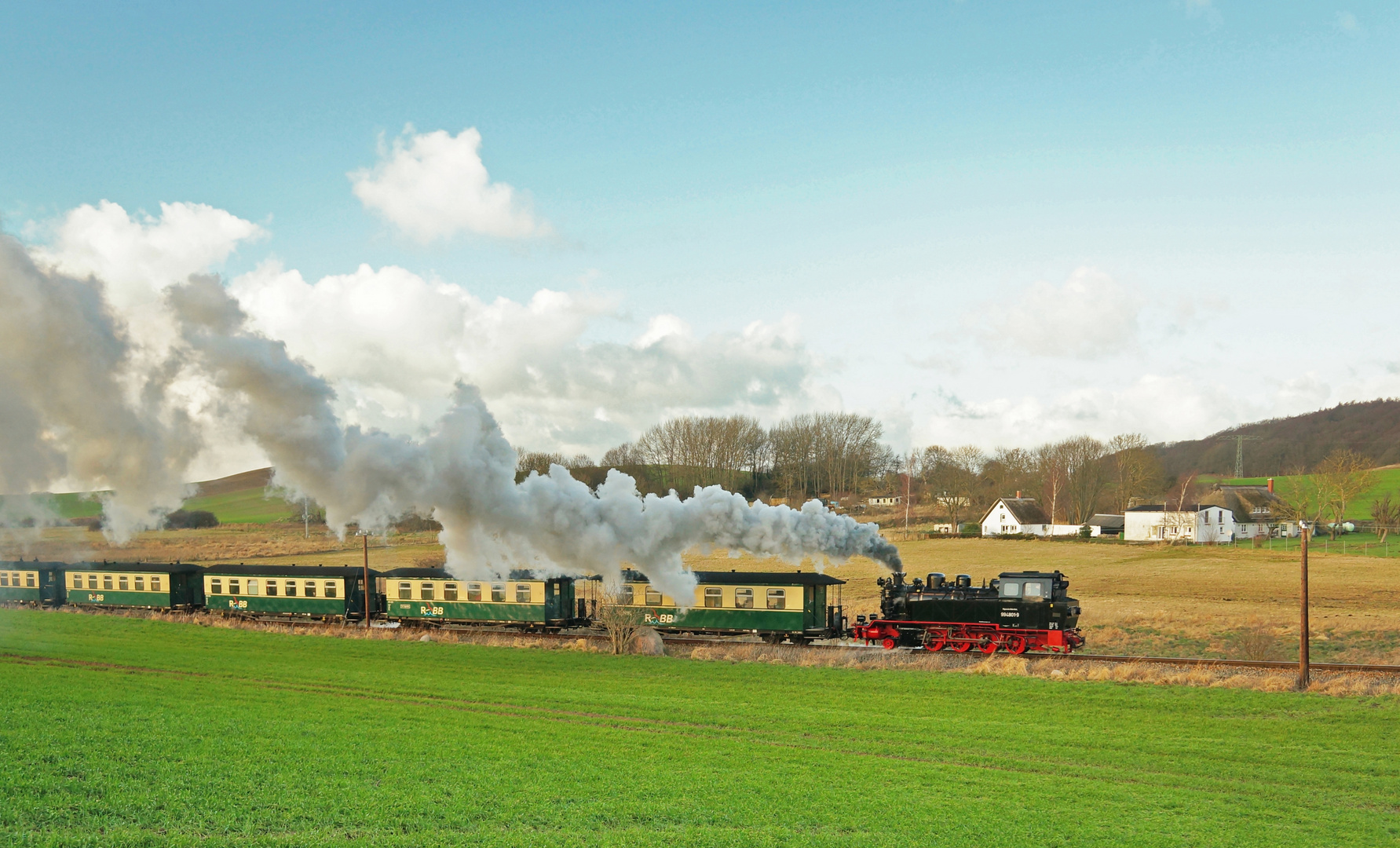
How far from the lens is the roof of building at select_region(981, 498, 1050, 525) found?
102 metres

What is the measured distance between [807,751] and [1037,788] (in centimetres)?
455

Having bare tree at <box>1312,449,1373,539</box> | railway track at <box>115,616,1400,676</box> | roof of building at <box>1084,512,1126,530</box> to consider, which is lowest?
roof of building at <box>1084,512,1126,530</box>

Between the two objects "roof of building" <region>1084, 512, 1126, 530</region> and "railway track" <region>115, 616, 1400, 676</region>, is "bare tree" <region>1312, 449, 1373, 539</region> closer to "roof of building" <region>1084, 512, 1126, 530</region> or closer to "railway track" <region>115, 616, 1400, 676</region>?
"roof of building" <region>1084, 512, 1126, 530</region>

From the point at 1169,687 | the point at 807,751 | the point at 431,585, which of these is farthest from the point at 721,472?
the point at 807,751

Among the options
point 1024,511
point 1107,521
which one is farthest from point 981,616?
point 1107,521

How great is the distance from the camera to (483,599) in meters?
41.2

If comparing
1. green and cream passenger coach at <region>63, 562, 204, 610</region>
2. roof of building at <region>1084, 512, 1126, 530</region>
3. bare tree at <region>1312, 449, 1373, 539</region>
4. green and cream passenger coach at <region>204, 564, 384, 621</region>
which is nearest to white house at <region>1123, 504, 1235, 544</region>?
roof of building at <region>1084, 512, 1126, 530</region>

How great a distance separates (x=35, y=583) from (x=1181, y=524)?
9380 centimetres

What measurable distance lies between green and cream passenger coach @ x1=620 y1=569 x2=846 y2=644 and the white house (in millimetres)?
62205

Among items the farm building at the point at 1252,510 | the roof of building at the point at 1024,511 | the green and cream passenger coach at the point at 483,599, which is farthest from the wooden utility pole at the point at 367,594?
the farm building at the point at 1252,510

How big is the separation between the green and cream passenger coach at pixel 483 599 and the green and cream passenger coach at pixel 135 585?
15.9 meters

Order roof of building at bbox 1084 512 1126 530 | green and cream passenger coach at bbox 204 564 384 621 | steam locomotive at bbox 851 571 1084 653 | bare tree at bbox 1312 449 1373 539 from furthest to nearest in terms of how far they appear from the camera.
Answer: roof of building at bbox 1084 512 1126 530 < bare tree at bbox 1312 449 1373 539 < green and cream passenger coach at bbox 204 564 384 621 < steam locomotive at bbox 851 571 1084 653

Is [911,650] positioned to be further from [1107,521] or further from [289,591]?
[1107,521]

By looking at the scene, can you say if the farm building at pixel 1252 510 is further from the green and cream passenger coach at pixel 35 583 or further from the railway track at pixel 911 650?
the green and cream passenger coach at pixel 35 583
